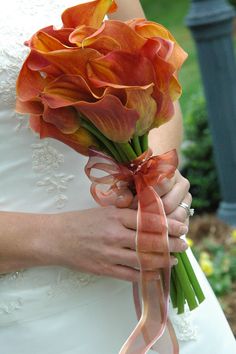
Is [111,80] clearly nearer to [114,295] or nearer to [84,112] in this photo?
[84,112]

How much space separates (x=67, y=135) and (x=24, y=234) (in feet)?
0.91

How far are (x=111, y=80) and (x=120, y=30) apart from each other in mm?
105

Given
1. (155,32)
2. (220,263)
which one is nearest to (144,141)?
(155,32)

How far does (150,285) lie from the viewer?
6.63 feet

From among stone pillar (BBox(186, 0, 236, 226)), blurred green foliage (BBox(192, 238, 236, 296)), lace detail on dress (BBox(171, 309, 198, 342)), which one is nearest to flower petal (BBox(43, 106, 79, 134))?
lace detail on dress (BBox(171, 309, 198, 342))

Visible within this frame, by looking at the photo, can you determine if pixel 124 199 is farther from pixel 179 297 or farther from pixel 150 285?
pixel 179 297

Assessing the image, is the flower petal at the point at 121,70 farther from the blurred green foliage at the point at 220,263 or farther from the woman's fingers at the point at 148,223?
the blurred green foliage at the point at 220,263

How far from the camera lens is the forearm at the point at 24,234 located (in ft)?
6.68

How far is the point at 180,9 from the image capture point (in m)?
19.5

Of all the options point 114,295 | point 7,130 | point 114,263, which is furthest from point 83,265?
point 7,130

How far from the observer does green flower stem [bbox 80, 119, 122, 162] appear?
188cm

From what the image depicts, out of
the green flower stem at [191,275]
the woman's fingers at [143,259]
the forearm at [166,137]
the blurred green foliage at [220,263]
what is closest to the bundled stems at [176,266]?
the green flower stem at [191,275]

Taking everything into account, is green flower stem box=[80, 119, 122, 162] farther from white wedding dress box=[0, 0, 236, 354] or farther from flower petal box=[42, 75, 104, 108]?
white wedding dress box=[0, 0, 236, 354]

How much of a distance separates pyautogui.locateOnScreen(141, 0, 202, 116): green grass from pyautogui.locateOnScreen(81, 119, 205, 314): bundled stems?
9779 millimetres
